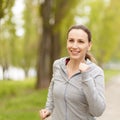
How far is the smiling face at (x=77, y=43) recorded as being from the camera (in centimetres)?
381

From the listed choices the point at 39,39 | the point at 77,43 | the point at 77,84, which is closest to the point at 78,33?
the point at 77,43

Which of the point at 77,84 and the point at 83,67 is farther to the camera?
the point at 77,84

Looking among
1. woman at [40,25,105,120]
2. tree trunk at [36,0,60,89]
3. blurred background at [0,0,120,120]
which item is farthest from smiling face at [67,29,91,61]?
tree trunk at [36,0,60,89]

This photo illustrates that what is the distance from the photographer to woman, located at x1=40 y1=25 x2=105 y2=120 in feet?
Result: 12.0

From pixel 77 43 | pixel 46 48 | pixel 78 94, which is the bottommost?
pixel 46 48

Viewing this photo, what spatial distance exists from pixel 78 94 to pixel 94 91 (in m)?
0.22

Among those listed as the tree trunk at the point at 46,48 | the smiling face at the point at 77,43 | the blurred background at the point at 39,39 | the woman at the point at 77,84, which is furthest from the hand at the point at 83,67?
the tree trunk at the point at 46,48

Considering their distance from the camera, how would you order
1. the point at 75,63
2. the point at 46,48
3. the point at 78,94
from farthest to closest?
the point at 46,48 → the point at 75,63 → the point at 78,94

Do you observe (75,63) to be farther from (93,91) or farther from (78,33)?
(93,91)

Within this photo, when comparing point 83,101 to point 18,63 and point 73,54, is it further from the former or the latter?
point 18,63

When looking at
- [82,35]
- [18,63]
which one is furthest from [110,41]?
[82,35]

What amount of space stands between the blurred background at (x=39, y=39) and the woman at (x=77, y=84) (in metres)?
6.80

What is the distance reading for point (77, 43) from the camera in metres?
3.81

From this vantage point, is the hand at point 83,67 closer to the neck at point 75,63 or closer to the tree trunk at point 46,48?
the neck at point 75,63
